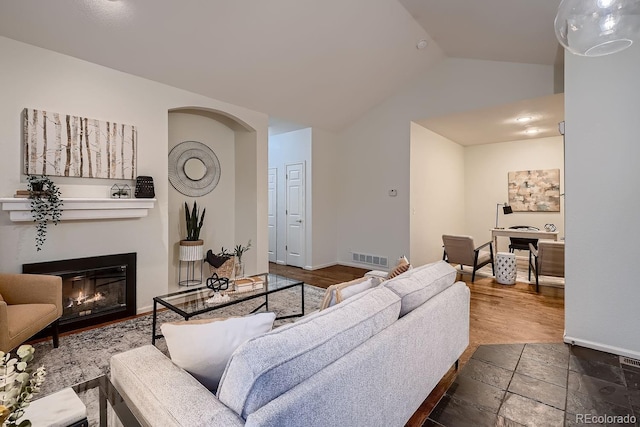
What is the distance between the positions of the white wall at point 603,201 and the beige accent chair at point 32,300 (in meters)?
4.21

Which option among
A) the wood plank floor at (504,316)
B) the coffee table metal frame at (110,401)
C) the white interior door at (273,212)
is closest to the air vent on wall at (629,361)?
the wood plank floor at (504,316)

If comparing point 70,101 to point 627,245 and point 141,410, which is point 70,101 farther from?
point 627,245

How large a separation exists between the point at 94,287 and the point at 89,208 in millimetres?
825

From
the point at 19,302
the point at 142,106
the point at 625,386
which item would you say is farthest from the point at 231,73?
the point at 625,386

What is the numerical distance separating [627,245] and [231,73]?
4175mm

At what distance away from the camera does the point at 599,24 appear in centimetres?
134

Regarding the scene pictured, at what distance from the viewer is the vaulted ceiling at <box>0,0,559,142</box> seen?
2.75 metres

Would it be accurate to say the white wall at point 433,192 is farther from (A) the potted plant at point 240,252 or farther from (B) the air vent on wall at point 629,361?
(B) the air vent on wall at point 629,361

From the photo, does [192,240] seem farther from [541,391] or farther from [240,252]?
[541,391]

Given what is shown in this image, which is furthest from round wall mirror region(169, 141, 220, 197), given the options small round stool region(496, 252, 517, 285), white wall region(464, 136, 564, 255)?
white wall region(464, 136, 564, 255)

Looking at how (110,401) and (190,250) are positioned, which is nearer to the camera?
(110,401)

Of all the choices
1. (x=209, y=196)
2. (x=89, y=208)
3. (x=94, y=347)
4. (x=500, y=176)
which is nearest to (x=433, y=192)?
(x=500, y=176)

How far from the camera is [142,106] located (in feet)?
11.3

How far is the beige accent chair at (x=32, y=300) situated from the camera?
224cm
